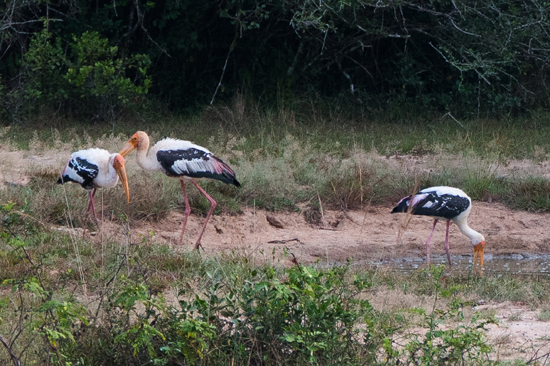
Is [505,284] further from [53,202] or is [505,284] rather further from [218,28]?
[218,28]

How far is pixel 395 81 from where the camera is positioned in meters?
12.9

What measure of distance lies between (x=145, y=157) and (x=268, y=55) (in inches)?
242

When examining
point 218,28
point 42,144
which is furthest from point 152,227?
point 218,28

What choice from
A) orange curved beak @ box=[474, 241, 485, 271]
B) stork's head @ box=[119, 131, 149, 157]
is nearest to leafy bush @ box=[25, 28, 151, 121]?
stork's head @ box=[119, 131, 149, 157]

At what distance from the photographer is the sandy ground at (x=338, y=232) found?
673cm

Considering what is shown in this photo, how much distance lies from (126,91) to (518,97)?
610cm

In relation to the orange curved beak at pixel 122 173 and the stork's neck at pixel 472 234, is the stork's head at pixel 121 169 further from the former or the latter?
the stork's neck at pixel 472 234

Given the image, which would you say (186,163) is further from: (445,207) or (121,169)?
(445,207)

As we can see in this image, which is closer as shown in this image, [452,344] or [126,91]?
[452,344]

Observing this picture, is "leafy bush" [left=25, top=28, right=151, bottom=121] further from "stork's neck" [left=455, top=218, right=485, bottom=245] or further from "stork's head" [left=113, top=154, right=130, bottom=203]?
"stork's neck" [left=455, top=218, right=485, bottom=245]

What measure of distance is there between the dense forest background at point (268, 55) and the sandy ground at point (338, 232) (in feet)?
11.3

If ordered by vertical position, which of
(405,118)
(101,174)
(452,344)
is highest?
(452,344)

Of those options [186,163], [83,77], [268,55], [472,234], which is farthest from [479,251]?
[268,55]

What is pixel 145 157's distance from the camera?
695cm
